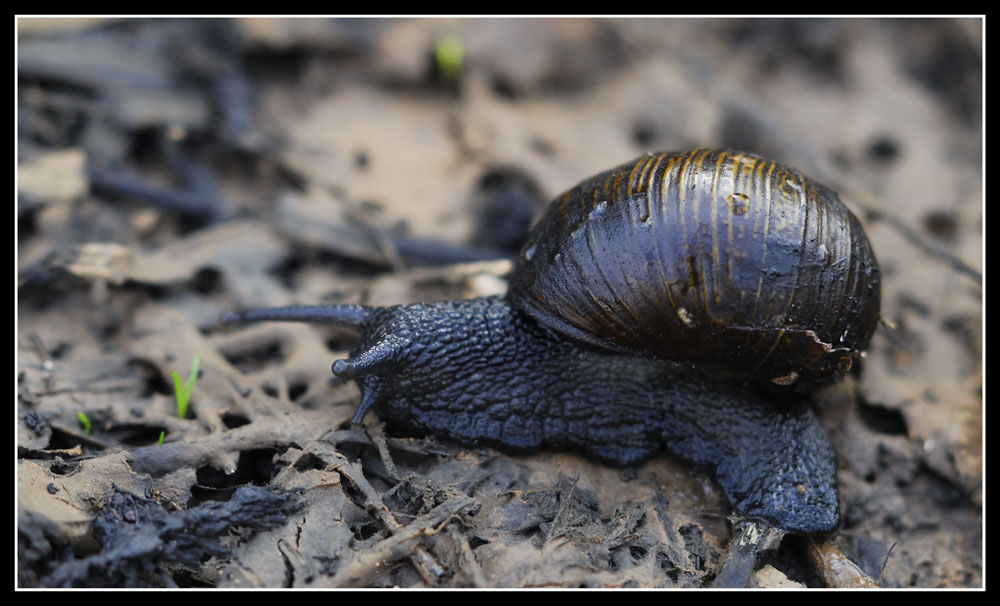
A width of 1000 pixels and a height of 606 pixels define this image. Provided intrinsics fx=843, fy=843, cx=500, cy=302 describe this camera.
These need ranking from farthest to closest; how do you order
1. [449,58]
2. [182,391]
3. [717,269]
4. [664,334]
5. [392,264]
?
1. [449,58]
2. [392,264]
3. [182,391]
4. [664,334]
5. [717,269]

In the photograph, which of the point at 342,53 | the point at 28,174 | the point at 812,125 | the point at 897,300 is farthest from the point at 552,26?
the point at 28,174

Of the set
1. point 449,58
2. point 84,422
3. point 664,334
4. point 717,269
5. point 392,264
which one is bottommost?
point 84,422

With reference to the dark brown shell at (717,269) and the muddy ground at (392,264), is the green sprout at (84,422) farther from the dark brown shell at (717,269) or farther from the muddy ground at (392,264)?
the dark brown shell at (717,269)

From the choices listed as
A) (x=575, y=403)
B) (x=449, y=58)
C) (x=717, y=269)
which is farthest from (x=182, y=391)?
(x=449, y=58)

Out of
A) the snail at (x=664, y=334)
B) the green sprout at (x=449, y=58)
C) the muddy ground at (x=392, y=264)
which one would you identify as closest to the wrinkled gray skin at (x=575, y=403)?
the snail at (x=664, y=334)

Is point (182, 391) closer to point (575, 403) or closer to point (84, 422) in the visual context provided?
point (84, 422)

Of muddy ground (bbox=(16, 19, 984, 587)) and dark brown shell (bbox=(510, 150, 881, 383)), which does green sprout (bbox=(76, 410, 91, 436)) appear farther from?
dark brown shell (bbox=(510, 150, 881, 383))
